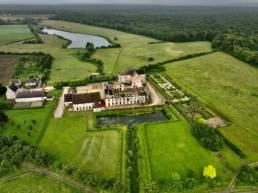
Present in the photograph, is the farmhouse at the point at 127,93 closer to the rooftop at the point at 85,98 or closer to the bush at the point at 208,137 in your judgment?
the rooftop at the point at 85,98

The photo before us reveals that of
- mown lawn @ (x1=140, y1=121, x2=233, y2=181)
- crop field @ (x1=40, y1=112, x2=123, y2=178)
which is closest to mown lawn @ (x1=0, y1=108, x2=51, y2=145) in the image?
crop field @ (x1=40, y1=112, x2=123, y2=178)

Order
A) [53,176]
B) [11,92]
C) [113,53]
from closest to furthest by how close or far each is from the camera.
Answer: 1. [53,176]
2. [11,92]
3. [113,53]

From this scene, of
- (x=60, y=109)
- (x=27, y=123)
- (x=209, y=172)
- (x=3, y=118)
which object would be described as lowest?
(x=27, y=123)

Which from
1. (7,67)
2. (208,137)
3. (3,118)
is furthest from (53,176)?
(7,67)

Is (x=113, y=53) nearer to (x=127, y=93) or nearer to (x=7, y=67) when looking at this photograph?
(x=7, y=67)

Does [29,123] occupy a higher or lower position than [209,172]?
lower

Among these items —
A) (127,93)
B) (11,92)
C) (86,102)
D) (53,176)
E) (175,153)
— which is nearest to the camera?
(53,176)

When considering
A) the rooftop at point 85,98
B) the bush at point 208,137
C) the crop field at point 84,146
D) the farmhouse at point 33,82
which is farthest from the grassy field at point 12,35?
the bush at point 208,137
